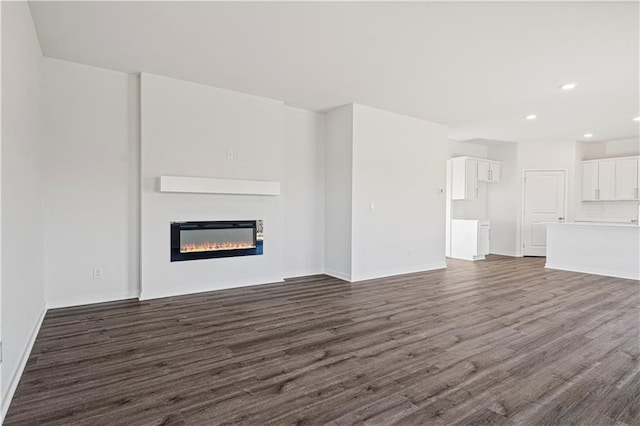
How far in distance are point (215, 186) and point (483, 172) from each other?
6.59m

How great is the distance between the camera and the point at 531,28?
3113 mm

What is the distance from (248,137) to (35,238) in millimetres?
2733

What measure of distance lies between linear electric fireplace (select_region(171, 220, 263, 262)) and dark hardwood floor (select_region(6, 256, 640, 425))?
23.3 inches

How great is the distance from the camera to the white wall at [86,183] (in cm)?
394

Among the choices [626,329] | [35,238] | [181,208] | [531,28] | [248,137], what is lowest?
[626,329]

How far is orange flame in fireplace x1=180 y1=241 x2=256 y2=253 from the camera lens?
4621 millimetres

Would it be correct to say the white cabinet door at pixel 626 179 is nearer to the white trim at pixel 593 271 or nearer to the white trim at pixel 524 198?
the white trim at pixel 524 198

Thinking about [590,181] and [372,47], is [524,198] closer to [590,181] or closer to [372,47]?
[590,181]

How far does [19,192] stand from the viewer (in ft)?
8.40

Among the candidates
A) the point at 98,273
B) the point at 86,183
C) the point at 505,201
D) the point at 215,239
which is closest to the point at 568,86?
the point at 505,201

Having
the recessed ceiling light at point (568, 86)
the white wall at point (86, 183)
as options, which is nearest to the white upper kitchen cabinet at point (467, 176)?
the recessed ceiling light at point (568, 86)

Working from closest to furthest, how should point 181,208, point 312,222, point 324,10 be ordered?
point 324,10, point 181,208, point 312,222

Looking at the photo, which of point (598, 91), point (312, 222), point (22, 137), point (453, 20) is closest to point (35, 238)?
point (22, 137)

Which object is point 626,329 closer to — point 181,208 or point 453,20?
point 453,20
